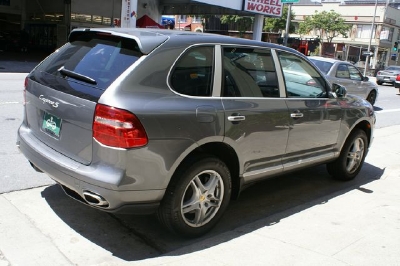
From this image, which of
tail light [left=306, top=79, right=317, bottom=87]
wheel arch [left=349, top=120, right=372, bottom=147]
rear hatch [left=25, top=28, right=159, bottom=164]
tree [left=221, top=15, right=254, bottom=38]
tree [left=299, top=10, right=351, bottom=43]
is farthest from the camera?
tree [left=221, top=15, right=254, bottom=38]

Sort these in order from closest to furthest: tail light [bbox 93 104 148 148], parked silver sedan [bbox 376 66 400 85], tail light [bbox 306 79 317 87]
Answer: tail light [bbox 93 104 148 148] → tail light [bbox 306 79 317 87] → parked silver sedan [bbox 376 66 400 85]

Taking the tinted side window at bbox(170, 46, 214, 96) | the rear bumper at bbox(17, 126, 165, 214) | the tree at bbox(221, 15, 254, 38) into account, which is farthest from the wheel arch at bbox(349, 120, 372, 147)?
the tree at bbox(221, 15, 254, 38)

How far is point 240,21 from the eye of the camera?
57.2 meters

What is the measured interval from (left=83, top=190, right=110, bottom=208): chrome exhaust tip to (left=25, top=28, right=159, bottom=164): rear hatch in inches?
9.8

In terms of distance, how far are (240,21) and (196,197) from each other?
5606 cm

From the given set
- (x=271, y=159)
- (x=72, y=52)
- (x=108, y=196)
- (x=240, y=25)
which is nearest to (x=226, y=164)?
(x=271, y=159)

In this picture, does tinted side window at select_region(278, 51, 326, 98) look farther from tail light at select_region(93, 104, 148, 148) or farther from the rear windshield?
tail light at select_region(93, 104, 148, 148)

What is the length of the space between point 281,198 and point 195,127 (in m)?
2.11

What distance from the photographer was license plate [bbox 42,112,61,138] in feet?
11.6

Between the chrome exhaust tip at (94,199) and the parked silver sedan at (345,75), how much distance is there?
954 centimetres

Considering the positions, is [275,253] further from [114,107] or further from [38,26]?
[38,26]

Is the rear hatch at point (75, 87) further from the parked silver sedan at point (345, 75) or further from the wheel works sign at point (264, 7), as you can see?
the wheel works sign at point (264, 7)

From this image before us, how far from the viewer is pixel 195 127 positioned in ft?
11.4

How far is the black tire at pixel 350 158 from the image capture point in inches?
224
